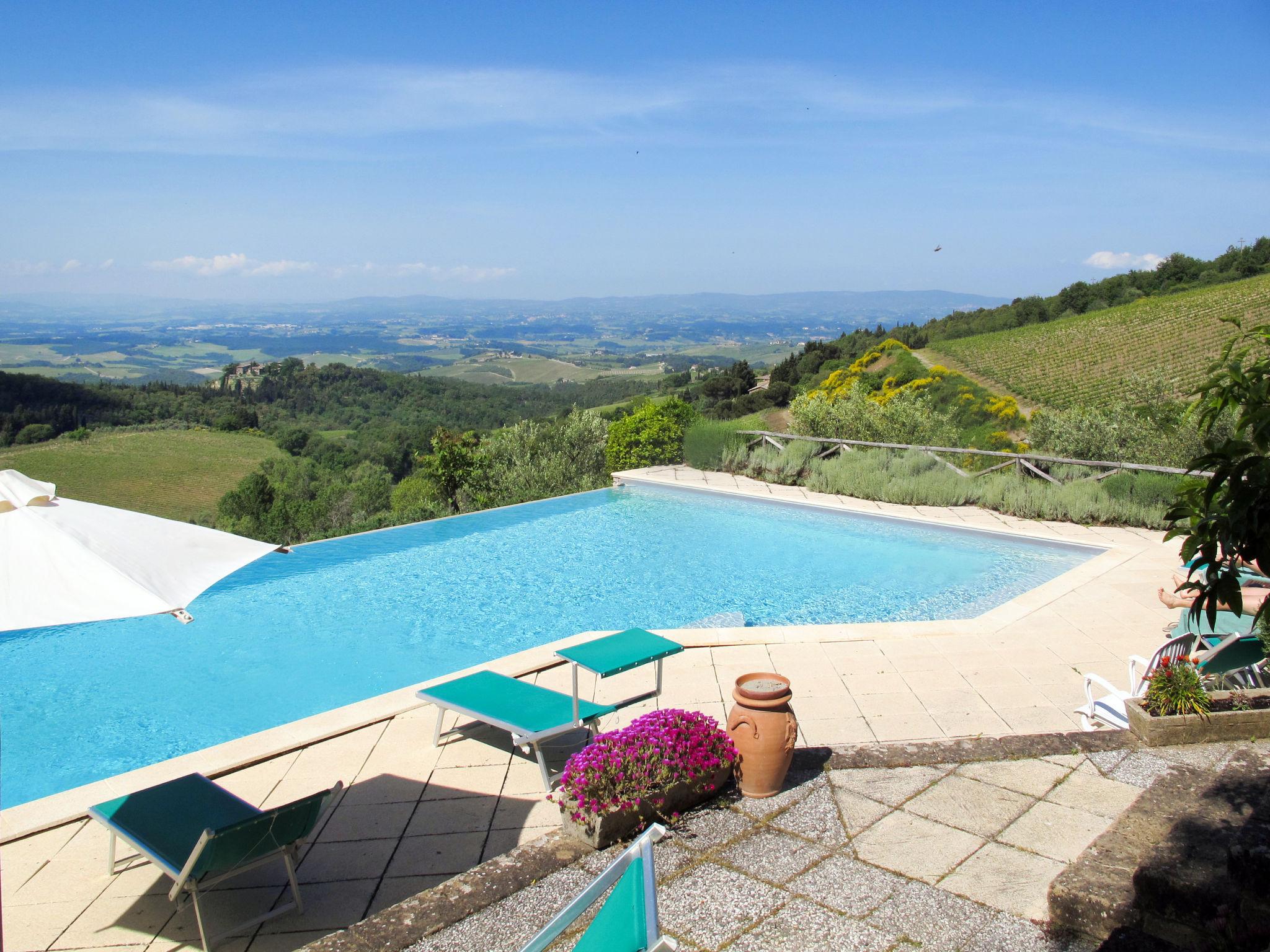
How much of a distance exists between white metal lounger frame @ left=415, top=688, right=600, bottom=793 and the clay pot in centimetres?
95

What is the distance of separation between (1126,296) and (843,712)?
A: 6300cm

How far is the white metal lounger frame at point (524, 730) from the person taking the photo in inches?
164

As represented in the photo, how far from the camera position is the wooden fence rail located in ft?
34.3

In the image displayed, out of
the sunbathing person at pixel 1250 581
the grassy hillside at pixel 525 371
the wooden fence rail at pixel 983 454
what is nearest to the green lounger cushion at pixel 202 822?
the sunbathing person at pixel 1250 581

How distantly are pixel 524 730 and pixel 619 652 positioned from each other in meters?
0.85

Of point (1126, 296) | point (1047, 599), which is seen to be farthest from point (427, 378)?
point (1047, 599)

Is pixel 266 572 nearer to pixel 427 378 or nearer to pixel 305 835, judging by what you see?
pixel 305 835

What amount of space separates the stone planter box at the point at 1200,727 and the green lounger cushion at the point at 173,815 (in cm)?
423

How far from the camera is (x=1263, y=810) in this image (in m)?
3.35

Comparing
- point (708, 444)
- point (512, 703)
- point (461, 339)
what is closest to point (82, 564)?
point (512, 703)

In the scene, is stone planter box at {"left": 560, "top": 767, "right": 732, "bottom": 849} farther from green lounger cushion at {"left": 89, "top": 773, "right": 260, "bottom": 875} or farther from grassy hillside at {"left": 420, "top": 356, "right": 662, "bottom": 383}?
grassy hillside at {"left": 420, "top": 356, "right": 662, "bottom": 383}

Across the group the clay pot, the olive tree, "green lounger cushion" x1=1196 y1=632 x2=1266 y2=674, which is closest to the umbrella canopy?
the clay pot

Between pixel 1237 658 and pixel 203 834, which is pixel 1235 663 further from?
pixel 203 834

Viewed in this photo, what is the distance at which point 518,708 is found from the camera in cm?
447
